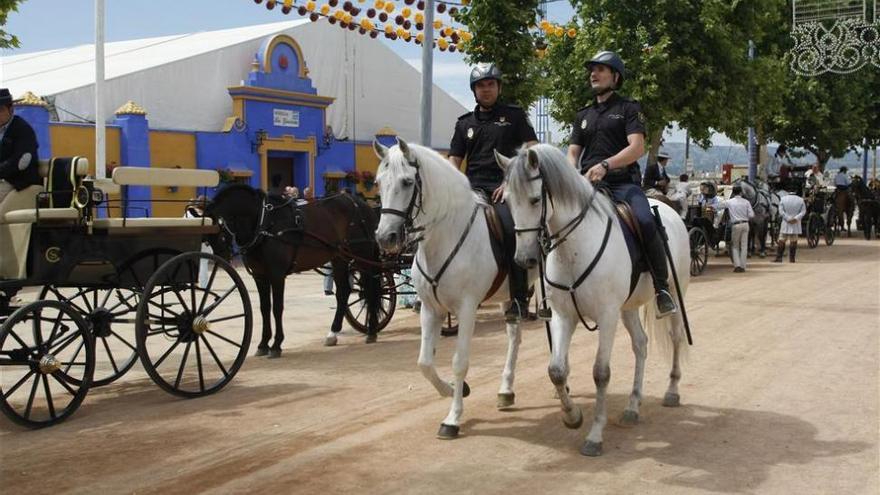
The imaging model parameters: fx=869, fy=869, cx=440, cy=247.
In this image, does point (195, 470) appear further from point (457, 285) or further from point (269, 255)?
point (269, 255)

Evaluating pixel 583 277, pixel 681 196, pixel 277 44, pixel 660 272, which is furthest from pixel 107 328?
pixel 277 44

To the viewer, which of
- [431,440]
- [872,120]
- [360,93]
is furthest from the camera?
[872,120]

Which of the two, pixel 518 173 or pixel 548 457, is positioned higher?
pixel 518 173

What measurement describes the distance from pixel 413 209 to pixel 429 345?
3.34 ft

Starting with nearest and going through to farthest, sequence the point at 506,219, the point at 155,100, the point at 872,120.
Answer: the point at 506,219
the point at 155,100
the point at 872,120

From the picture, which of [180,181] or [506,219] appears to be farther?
[180,181]

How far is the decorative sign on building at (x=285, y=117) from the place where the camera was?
2489 centimetres

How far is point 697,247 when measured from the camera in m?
18.6

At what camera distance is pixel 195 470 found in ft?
17.8

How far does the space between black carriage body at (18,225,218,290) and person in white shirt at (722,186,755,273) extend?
1377 centimetres

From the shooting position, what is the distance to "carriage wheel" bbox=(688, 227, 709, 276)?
717 inches

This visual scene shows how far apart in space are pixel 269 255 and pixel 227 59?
16.1m

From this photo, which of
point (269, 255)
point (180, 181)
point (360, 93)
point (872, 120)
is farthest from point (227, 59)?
point (872, 120)

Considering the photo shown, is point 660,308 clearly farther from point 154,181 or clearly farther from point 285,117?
point 285,117
